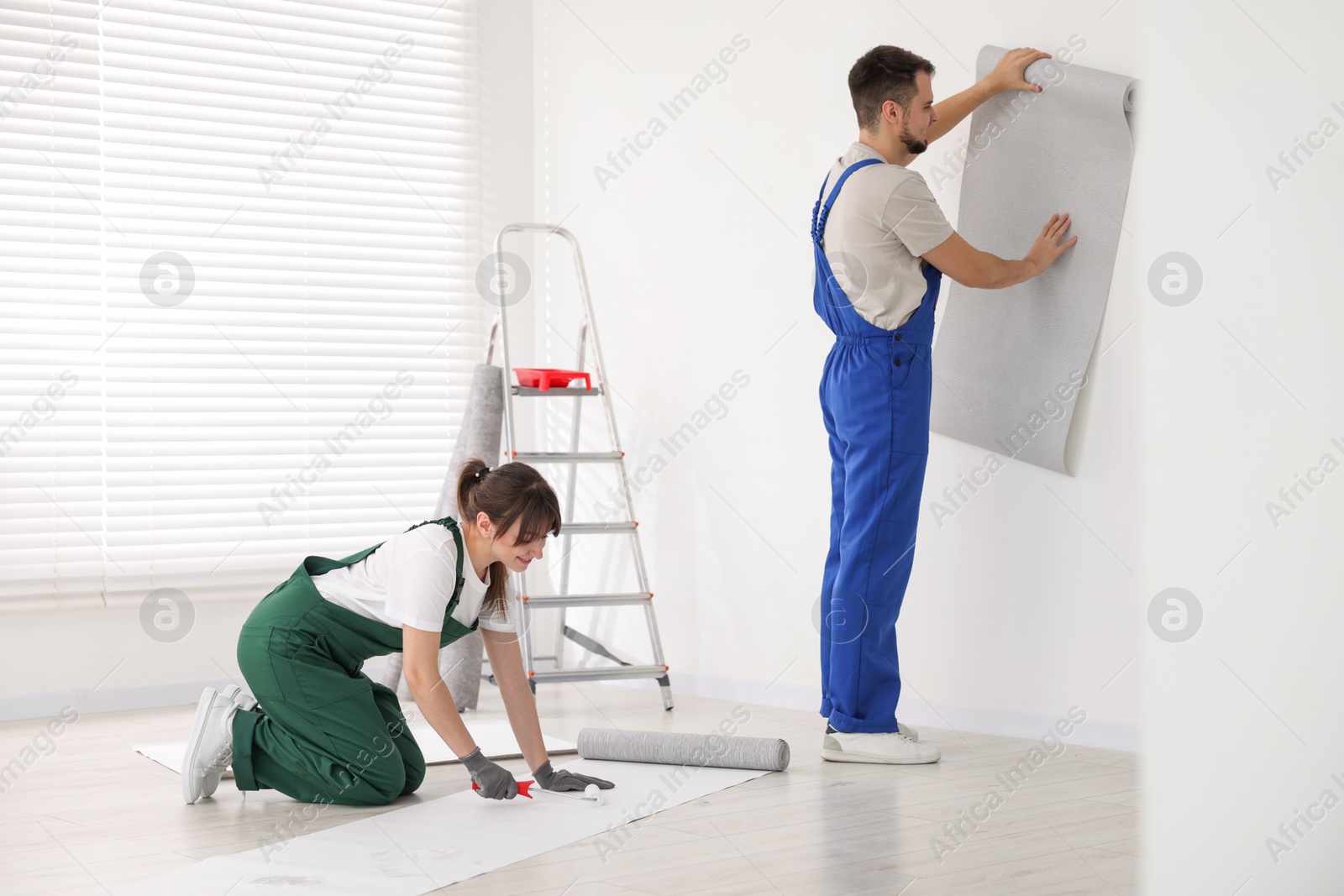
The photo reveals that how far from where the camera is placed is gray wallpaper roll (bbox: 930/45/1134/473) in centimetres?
278

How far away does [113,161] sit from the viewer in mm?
3922

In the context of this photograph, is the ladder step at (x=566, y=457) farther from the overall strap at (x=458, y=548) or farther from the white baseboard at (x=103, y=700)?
the overall strap at (x=458, y=548)

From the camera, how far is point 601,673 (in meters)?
3.55

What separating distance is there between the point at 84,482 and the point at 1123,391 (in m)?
3.11

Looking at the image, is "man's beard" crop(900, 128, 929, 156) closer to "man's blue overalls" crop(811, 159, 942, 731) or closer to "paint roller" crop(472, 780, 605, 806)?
"man's blue overalls" crop(811, 159, 942, 731)

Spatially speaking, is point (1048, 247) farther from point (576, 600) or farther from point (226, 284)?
point (226, 284)

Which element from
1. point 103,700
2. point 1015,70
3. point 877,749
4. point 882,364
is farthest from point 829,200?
point 103,700

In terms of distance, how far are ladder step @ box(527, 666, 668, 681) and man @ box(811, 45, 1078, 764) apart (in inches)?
34.5

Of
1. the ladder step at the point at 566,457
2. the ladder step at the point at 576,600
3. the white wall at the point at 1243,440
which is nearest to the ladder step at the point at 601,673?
the ladder step at the point at 576,600

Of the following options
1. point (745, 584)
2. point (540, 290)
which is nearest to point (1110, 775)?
point (745, 584)

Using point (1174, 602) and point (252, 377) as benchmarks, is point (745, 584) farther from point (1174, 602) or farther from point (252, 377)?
point (1174, 602)

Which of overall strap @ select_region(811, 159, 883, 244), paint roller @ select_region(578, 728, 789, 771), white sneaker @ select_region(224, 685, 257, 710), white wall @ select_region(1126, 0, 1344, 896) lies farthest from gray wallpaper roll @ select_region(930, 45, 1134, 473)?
white wall @ select_region(1126, 0, 1344, 896)

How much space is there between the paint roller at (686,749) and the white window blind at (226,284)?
1856 millimetres

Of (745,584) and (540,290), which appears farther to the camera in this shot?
(540,290)
